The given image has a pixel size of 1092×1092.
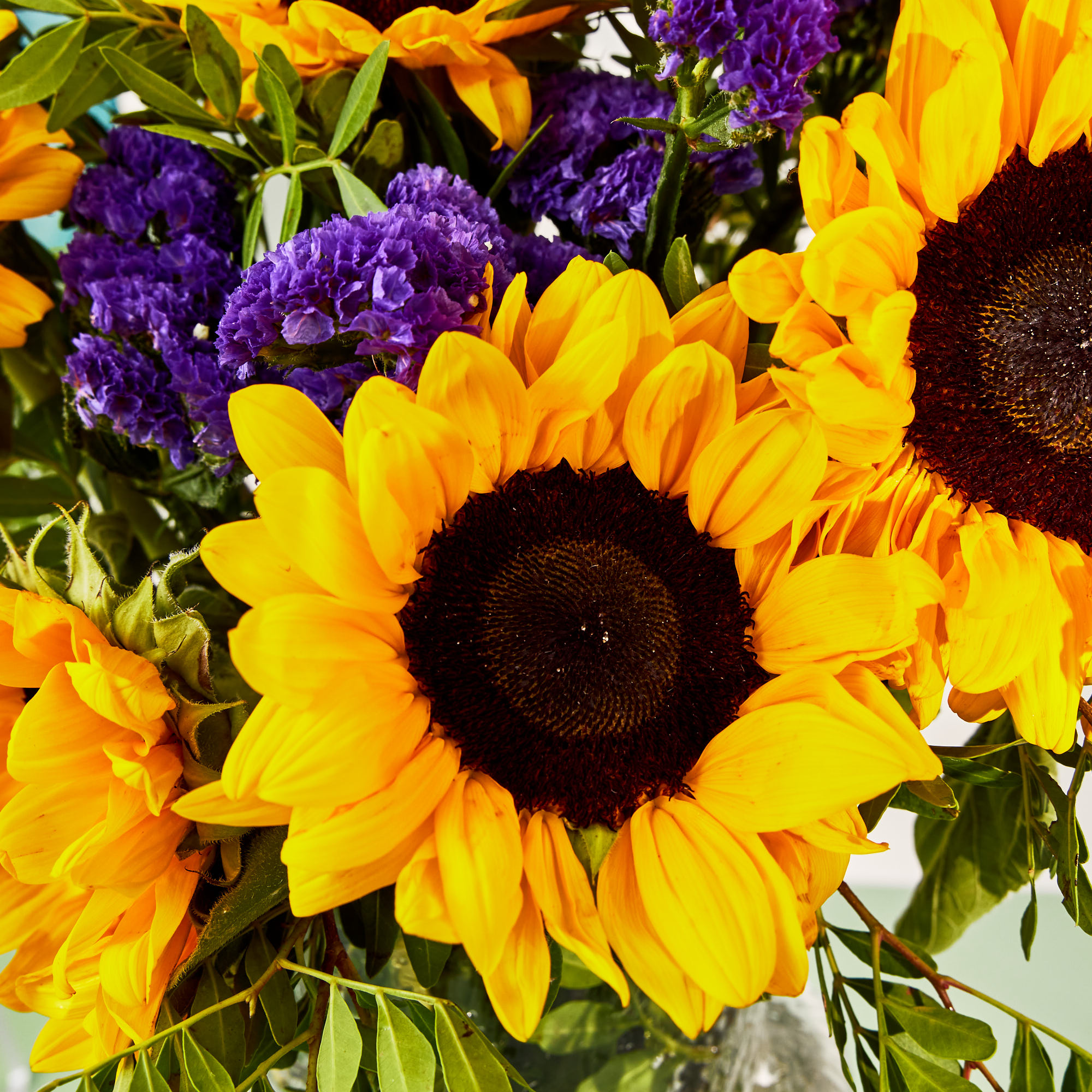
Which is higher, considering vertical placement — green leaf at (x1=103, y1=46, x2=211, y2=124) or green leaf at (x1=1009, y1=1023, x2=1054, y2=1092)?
green leaf at (x1=103, y1=46, x2=211, y2=124)

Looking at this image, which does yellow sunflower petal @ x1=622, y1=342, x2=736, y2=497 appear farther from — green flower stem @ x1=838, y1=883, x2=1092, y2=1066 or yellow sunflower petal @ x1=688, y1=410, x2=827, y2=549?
green flower stem @ x1=838, y1=883, x2=1092, y2=1066

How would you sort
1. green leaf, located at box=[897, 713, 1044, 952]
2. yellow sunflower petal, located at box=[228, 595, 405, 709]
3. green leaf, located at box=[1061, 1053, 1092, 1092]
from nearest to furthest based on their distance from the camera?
yellow sunflower petal, located at box=[228, 595, 405, 709]
green leaf, located at box=[1061, 1053, 1092, 1092]
green leaf, located at box=[897, 713, 1044, 952]

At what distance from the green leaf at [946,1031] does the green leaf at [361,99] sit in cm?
40

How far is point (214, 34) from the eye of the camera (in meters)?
0.40

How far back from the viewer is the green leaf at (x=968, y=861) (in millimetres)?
514

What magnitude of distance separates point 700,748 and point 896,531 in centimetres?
11

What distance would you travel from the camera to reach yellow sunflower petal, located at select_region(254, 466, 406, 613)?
31cm

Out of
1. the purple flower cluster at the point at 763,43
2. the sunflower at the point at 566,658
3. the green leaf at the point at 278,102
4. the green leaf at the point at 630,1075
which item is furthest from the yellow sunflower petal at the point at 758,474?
the green leaf at the point at 630,1075

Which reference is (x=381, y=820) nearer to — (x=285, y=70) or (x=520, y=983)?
(x=520, y=983)

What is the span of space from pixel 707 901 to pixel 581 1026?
25 centimetres

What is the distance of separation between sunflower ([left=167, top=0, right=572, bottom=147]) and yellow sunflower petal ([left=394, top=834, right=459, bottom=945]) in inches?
11.5

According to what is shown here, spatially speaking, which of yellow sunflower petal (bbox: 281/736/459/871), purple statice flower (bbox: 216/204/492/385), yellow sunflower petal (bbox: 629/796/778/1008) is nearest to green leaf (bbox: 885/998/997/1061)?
yellow sunflower petal (bbox: 629/796/778/1008)

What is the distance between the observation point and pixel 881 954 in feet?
1.49

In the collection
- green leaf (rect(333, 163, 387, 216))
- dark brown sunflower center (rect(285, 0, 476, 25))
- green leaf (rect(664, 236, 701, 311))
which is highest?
dark brown sunflower center (rect(285, 0, 476, 25))
